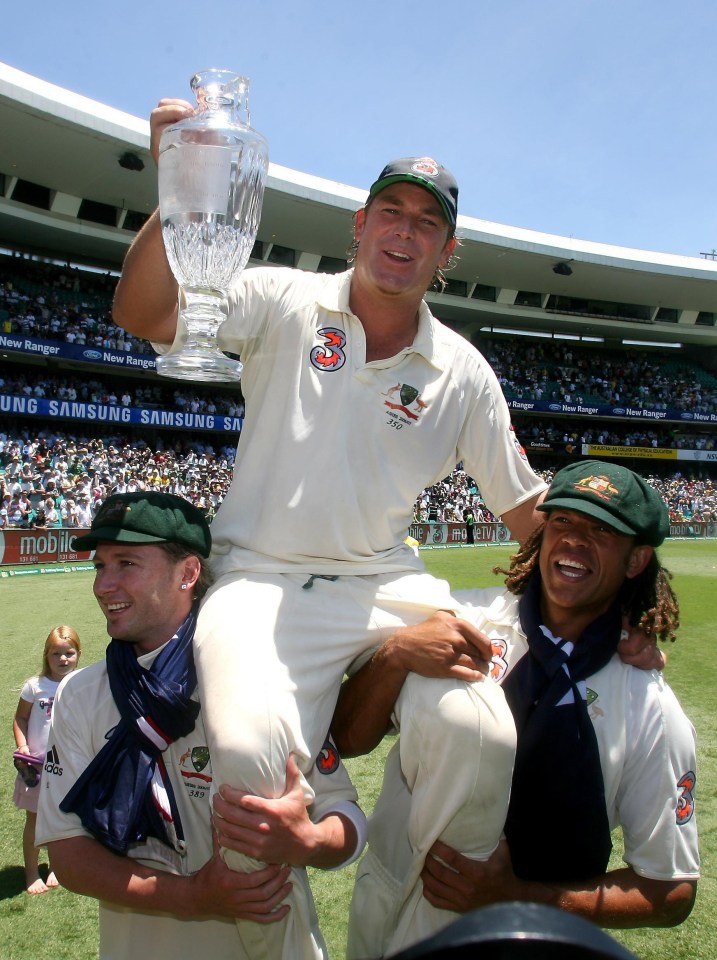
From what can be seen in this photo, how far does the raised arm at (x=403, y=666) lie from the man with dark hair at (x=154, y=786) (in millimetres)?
166

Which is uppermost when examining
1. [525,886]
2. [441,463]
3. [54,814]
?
[441,463]

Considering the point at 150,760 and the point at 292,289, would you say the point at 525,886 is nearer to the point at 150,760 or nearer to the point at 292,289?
the point at 150,760

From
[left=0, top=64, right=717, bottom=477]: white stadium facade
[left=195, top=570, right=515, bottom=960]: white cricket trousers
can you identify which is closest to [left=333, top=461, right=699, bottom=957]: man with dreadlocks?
[left=195, top=570, right=515, bottom=960]: white cricket trousers

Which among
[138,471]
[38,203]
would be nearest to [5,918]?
[138,471]

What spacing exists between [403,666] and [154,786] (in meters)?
0.84

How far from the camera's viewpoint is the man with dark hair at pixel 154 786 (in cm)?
209

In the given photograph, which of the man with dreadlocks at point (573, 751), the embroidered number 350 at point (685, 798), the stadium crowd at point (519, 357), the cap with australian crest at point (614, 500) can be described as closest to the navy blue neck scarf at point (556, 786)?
the man with dreadlocks at point (573, 751)

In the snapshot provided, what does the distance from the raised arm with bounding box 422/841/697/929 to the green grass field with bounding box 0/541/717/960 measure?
1.40m

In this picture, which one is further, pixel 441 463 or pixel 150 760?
pixel 441 463

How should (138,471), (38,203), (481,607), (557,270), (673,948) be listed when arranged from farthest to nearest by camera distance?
(557,270) → (38,203) → (138,471) → (673,948) → (481,607)

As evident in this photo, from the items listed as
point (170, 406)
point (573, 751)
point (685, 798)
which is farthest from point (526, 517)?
point (170, 406)

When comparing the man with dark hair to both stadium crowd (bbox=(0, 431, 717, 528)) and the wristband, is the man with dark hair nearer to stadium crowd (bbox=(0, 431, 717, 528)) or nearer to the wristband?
the wristband

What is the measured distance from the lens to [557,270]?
1508 inches

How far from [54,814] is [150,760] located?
0.31 m
